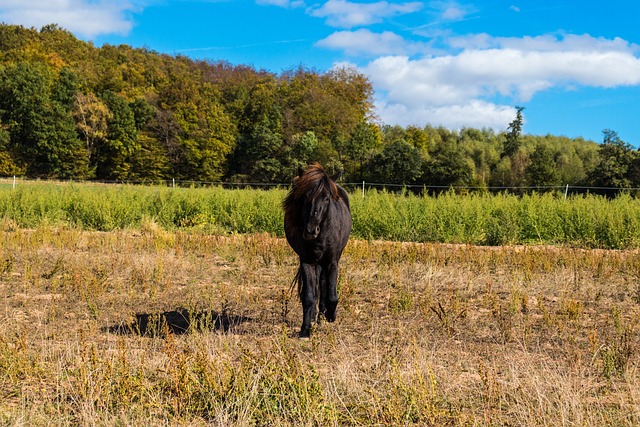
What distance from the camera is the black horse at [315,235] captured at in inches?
213

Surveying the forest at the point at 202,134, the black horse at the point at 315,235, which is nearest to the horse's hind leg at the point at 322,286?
the black horse at the point at 315,235

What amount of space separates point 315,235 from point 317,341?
3.41 feet

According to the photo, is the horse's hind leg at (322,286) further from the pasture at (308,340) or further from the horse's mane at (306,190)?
the horse's mane at (306,190)

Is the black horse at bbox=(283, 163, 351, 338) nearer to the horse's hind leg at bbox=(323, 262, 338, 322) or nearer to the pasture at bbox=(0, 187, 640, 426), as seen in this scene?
the horse's hind leg at bbox=(323, 262, 338, 322)

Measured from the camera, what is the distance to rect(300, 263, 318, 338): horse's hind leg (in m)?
5.47

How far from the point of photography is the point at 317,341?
5.05m

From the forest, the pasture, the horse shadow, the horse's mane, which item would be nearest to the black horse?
the horse's mane

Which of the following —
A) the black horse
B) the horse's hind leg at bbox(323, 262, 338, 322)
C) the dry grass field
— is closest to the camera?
the dry grass field

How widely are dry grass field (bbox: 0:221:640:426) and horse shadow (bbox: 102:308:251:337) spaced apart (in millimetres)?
36

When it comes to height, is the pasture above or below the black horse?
below

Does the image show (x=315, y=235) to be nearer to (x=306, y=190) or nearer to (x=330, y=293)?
(x=306, y=190)

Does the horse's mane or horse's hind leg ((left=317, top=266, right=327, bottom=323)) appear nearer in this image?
the horse's mane

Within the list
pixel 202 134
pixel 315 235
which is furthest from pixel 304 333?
pixel 202 134

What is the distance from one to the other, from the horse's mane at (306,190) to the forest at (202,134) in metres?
32.7
